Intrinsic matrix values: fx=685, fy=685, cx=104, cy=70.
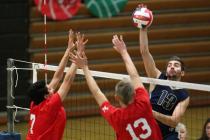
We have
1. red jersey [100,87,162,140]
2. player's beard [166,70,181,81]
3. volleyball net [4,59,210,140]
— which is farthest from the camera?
volleyball net [4,59,210,140]

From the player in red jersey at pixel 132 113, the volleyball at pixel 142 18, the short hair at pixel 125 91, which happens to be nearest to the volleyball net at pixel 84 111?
the volleyball at pixel 142 18

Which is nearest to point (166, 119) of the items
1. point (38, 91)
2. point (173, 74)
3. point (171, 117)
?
point (171, 117)

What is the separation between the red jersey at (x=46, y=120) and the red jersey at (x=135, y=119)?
0.81m

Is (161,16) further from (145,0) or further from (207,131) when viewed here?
(207,131)

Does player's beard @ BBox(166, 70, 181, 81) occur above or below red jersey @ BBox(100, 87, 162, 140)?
above

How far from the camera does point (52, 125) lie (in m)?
6.91

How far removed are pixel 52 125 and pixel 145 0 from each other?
7.05 m

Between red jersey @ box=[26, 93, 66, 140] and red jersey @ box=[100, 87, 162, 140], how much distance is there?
0.81 m

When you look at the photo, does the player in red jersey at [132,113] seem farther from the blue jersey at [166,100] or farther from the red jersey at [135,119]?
the blue jersey at [166,100]

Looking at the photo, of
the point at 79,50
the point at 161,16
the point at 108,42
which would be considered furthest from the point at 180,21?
the point at 79,50

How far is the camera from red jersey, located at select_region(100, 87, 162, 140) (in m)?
6.09

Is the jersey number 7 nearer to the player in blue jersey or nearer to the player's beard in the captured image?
the player in blue jersey

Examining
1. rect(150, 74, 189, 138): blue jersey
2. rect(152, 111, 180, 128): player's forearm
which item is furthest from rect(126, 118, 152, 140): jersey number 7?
rect(150, 74, 189, 138): blue jersey

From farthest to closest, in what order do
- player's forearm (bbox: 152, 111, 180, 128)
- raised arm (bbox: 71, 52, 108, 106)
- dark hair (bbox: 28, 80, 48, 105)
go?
player's forearm (bbox: 152, 111, 180, 128) < dark hair (bbox: 28, 80, 48, 105) < raised arm (bbox: 71, 52, 108, 106)
